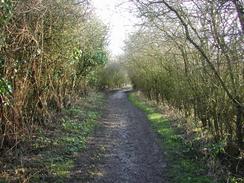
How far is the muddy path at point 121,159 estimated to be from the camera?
8.88 metres

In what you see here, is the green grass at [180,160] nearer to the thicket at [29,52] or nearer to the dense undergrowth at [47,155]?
the dense undergrowth at [47,155]

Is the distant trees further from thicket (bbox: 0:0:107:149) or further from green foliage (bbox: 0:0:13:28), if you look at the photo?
green foliage (bbox: 0:0:13:28)

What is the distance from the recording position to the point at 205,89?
485 inches

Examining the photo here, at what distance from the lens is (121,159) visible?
35.0 feet

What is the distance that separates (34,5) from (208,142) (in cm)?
681

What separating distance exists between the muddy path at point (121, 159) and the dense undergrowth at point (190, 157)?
318 millimetres

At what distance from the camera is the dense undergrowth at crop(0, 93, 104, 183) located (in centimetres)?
834

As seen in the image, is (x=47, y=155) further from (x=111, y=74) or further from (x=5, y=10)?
(x=111, y=74)

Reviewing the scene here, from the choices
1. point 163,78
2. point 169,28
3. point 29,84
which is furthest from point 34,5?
point 163,78

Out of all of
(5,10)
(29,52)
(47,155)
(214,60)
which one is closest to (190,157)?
(214,60)

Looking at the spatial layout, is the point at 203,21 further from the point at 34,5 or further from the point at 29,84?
the point at 29,84

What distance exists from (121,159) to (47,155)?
2.13 meters

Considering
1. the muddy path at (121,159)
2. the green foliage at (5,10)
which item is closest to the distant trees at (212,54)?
the muddy path at (121,159)

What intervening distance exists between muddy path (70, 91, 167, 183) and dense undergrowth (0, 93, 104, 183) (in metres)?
0.33
